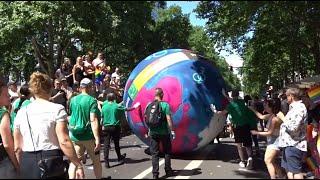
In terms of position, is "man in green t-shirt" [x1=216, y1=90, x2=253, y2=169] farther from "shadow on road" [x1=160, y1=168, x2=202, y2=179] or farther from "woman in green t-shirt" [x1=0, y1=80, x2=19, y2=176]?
"woman in green t-shirt" [x1=0, y1=80, x2=19, y2=176]

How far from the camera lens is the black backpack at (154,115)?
957 centimetres

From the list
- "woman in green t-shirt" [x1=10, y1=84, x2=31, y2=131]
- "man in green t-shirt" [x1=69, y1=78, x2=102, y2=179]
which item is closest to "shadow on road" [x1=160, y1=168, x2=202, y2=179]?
"man in green t-shirt" [x1=69, y1=78, x2=102, y2=179]

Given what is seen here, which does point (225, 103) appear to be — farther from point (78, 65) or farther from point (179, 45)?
point (179, 45)

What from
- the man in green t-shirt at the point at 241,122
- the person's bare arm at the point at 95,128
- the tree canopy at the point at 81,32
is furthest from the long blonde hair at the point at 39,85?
the man in green t-shirt at the point at 241,122

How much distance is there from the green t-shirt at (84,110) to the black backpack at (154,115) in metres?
1.44

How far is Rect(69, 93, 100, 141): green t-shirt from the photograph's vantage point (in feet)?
27.6

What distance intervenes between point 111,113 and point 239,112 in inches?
120

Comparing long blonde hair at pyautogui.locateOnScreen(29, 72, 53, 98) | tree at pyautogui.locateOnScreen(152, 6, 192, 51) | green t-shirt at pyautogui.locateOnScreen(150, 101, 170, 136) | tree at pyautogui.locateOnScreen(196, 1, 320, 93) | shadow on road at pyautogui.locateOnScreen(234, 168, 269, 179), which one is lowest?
shadow on road at pyautogui.locateOnScreen(234, 168, 269, 179)

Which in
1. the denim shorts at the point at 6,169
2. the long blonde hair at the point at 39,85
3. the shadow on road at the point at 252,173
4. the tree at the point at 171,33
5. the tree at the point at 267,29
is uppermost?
the tree at the point at 171,33

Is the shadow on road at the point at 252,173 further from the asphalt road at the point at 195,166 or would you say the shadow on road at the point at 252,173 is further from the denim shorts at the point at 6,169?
the denim shorts at the point at 6,169

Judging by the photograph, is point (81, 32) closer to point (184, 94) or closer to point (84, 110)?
point (184, 94)

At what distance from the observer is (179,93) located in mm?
11195

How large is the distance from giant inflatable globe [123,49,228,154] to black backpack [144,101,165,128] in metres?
1.47

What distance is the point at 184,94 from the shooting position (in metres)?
11.2
